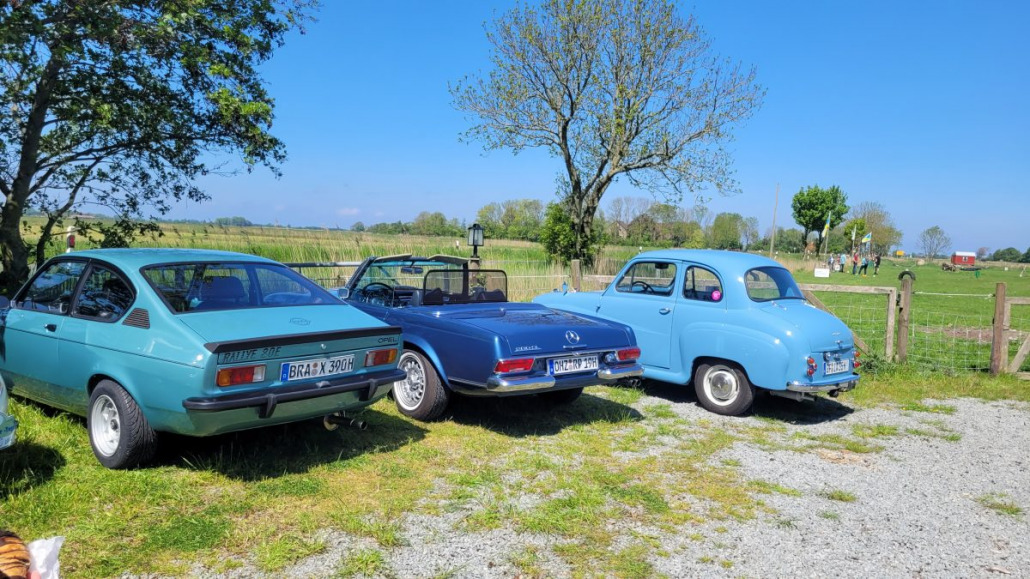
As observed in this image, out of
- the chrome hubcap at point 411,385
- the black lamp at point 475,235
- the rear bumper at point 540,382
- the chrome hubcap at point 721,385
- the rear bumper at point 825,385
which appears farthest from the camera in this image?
the black lamp at point 475,235

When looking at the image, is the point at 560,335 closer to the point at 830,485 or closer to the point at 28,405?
the point at 830,485

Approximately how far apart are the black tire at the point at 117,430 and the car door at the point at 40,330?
542 millimetres

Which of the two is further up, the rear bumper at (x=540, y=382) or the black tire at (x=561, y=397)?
the rear bumper at (x=540, y=382)

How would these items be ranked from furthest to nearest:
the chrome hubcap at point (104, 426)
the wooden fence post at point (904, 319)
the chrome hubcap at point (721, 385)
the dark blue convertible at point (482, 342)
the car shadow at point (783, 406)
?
1. the wooden fence post at point (904, 319)
2. the car shadow at point (783, 406)
3. the chrome hubcap at point (721, 385)
4. the dark blue convertible at point (482, 342)
5. the chrome hubcap at point (104, 426)

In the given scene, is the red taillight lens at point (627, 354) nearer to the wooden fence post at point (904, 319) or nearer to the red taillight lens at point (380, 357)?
the red taillight lens at point (380, 357)

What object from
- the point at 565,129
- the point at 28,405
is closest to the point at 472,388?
the point at 28,405

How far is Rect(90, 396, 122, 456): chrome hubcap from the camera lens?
4.69m

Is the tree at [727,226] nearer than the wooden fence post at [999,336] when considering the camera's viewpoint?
No

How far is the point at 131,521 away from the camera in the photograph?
13.0 feet

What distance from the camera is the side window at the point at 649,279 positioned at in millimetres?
8023

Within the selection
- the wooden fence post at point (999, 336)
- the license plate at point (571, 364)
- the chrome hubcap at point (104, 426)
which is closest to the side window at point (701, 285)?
the license plate at point (571, 364)

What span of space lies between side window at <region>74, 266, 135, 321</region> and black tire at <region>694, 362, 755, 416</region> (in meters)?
5.52

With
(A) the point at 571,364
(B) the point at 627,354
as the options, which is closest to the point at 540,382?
(A) the point at 571,364

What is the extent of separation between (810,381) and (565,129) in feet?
67.1
